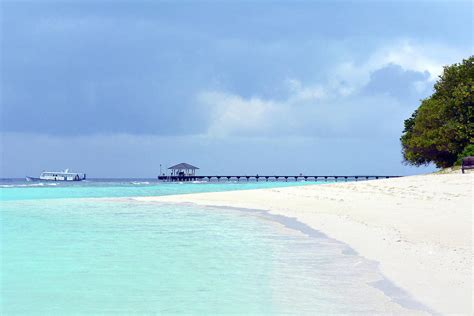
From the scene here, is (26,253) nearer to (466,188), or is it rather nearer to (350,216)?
(350,216)

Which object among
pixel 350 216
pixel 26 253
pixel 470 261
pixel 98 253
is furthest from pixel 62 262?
pixel 350 216

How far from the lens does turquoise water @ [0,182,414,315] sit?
7.25 m

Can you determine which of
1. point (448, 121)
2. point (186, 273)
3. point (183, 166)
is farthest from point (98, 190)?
point (186, 273)

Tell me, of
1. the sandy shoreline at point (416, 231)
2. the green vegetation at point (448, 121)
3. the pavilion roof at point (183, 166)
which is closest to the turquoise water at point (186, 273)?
the sandy shoreline at point (416, 231)

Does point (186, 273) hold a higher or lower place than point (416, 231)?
lower

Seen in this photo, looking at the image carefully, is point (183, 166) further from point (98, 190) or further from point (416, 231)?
point (416, 231)

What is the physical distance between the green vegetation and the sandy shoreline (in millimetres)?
19210

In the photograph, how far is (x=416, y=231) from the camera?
12.8 metres

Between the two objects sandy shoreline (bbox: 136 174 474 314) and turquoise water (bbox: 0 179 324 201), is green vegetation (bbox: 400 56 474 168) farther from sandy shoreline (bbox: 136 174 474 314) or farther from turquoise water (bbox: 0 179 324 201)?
turquoise water (bbox: 0 179 324 201)

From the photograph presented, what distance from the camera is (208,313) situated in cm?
685

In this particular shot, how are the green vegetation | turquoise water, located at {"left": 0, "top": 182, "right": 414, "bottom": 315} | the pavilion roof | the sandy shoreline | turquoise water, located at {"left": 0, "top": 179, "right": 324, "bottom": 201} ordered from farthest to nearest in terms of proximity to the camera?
the pavilion roof → turquoise water, located at {"left": 0, "top": 179, "right": 324, "bottom": 201} → the green vegetation → the sandy shoreline → turquoise water, located at {"left": 0, "top": 182, "right": 414, "bottom": 315}

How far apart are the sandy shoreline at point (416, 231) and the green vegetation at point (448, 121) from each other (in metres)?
19.2

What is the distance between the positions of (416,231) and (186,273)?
6.00 meters

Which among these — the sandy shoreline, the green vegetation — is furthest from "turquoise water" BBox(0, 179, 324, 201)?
the sandy shoreline
